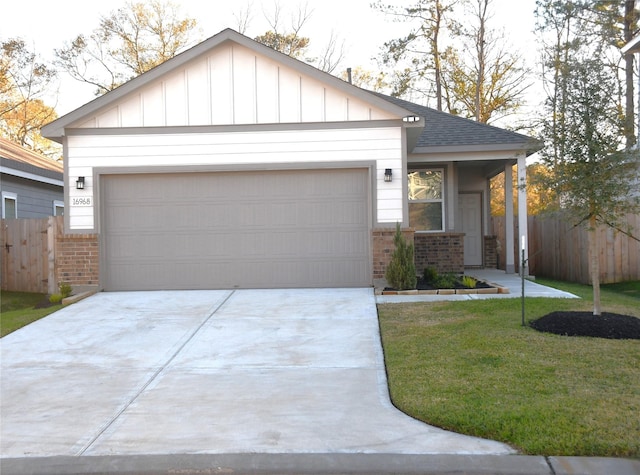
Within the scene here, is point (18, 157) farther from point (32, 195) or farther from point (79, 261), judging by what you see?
point (79, 261)

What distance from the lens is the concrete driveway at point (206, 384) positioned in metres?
4.83

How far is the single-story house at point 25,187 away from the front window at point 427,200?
10.7 metres

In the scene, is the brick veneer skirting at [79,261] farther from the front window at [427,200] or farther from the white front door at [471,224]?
the white front door at [471,224]

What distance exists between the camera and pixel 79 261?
39.6ft

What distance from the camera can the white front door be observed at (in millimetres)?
17062

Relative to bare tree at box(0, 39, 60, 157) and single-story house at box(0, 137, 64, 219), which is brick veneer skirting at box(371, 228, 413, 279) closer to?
single-story house at box(0, 137, 64, 219)

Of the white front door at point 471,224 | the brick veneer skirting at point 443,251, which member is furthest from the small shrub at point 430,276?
the white front door at point 471,224

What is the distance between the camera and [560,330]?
25.1 feet

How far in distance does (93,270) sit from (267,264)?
11.0ft

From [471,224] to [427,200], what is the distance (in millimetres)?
2579

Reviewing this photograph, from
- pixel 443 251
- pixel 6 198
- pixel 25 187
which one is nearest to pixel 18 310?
pixel 6 198

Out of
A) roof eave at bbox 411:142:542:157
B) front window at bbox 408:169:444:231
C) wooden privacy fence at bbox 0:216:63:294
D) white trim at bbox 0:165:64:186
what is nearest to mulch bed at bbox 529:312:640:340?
roof eave at bbox 411:142:542:157

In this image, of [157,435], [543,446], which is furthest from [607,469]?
[157,435]

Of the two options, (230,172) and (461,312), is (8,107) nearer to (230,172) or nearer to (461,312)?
(230,172)
